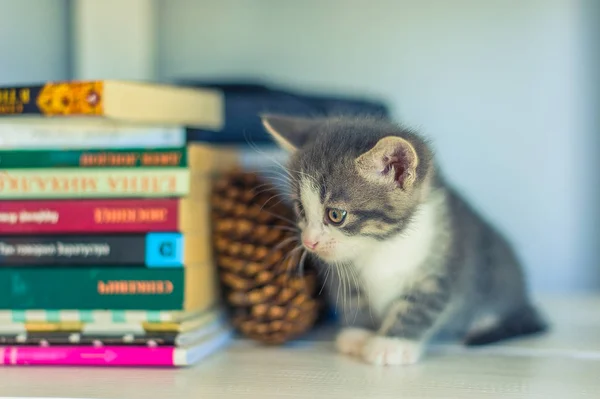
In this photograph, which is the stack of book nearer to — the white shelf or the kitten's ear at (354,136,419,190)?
the white shelf

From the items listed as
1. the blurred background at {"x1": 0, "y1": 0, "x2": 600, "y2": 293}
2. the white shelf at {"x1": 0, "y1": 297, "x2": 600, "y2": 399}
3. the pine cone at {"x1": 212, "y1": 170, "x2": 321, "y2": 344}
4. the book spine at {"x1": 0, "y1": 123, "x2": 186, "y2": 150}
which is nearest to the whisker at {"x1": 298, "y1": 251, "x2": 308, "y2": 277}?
the pine cone at {"x1": 212, "y1": 170, "x2": 321, "y2": 344}

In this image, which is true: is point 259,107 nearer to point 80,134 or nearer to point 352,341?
point 80,134

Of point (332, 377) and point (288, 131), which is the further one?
point (288, 131)

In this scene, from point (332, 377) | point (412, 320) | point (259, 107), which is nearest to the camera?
point (332, 377)

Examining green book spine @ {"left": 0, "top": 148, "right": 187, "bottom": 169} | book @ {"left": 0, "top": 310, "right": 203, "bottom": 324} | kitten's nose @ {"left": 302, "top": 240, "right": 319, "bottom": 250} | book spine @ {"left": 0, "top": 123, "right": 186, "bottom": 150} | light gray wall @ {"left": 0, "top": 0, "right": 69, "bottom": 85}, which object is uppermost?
light gray wall @ {"left": 0, "top": 0, "right": 69, "bottom": 85}

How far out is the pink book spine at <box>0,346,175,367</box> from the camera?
769 millimetres

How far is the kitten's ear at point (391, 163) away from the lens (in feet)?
2.38

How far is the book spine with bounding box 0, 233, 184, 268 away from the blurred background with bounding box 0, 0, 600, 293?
1.43 ft

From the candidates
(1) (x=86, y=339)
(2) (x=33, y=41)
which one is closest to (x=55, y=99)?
(1) (x=86, y=339)

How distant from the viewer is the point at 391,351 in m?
0.80

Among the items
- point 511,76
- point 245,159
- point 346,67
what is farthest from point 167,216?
point 511,76

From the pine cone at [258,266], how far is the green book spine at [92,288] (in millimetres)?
98

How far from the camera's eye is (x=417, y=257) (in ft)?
2.76

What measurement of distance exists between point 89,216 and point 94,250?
0.14 feet
